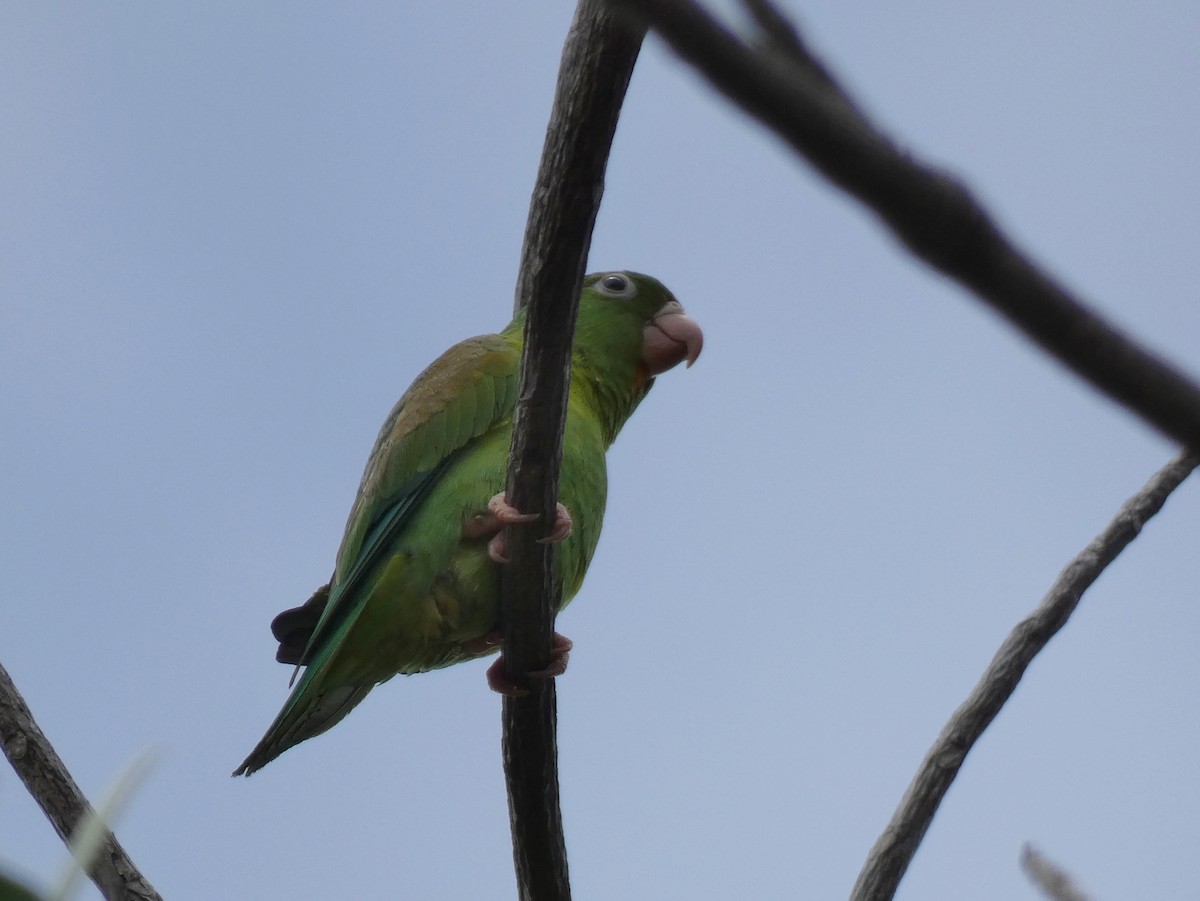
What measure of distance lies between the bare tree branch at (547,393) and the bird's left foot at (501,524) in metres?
0.03

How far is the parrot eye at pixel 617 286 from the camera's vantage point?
16.0 ft

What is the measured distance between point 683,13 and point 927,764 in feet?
9.83

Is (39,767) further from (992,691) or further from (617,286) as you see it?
(617,286)

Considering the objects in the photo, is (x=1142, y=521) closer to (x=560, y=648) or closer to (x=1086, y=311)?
(x=560, y=648)

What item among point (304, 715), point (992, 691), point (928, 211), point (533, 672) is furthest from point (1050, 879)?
point (928, 211)

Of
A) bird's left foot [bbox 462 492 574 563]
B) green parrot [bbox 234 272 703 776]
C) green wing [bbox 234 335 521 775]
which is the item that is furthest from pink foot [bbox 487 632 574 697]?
green wing [bbox 234 335 521 775]

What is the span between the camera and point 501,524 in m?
3.60

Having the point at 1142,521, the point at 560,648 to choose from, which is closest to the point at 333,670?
the point at 560,648

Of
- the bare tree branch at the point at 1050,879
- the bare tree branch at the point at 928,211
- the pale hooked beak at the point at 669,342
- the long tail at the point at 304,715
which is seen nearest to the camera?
the bare tree branch at the point at 928,211

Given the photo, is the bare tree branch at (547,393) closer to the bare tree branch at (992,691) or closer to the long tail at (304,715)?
the long tail at (304,715)

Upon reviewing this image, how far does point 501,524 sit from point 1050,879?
1718 mm

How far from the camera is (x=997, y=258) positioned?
663 mm

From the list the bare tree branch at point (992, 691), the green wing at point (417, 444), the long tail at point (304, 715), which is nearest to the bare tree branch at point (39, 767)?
the long tail at point (304, 715)

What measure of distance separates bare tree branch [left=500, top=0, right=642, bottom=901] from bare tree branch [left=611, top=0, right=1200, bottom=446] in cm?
130
